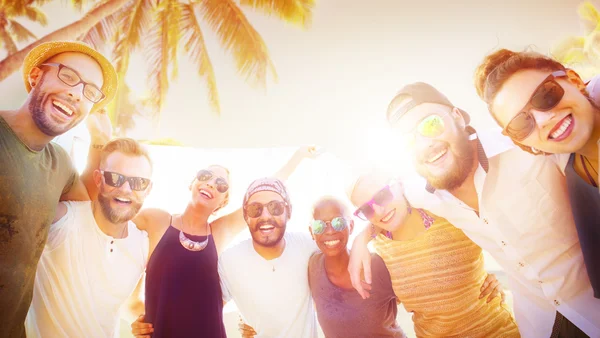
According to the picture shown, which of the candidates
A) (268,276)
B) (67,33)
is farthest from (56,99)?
(268,276)

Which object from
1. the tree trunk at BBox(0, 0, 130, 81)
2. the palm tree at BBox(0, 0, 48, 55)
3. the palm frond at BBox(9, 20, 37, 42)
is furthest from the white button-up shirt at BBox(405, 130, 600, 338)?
the palm frond at BBox(9, 20, 37, 42)

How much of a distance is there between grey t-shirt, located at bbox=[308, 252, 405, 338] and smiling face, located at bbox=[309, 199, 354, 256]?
21 cm

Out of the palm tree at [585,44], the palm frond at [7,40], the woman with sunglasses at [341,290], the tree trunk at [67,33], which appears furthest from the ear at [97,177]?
the palm tree at [585,44]

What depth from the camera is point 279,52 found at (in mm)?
4074

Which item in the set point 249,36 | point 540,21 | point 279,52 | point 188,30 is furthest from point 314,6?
point 540,21

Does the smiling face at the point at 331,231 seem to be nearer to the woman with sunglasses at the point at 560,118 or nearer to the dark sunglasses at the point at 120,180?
the woman with sunglasses at the point at 560,118

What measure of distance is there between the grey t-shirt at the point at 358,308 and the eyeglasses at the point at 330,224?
1.18 feet

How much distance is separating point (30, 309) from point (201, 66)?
349cm

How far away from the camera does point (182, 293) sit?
262cm

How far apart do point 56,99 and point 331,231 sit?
2451mm

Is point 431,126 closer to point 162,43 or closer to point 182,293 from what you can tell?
point 182,293

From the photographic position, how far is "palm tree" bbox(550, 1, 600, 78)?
3.64 meters

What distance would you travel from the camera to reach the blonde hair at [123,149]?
271 cm

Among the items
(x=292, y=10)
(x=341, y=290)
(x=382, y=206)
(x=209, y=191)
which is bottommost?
(x=341, y=290)
